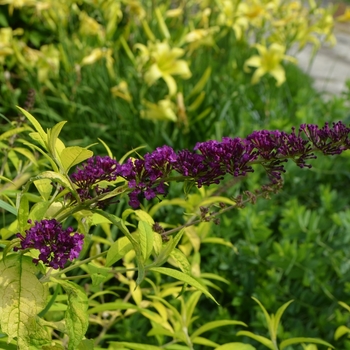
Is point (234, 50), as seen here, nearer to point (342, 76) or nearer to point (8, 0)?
point (8, 0)

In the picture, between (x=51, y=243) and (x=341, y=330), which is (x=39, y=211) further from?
(x=341, y=330)

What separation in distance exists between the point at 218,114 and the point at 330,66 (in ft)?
9.25

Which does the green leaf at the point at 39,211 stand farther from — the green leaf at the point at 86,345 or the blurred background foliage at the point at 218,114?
the blurred background foliage at the point at 218,114

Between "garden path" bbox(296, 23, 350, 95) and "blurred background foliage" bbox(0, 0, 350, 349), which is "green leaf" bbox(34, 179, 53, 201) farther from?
"garden path" bbox(296, 23, 350, 95)

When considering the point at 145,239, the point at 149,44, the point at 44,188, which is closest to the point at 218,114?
the point at 149,44

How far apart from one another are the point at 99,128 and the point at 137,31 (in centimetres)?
92

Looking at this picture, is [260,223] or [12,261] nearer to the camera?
[12,261]

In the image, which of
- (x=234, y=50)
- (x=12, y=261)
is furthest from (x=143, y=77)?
(x=12, y=261)

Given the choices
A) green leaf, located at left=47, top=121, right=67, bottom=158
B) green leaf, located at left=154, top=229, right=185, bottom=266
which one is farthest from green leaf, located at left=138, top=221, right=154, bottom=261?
green leaf, located at left=47, top=121, right=67, bottom=158

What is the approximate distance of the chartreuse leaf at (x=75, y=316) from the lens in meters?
0.71

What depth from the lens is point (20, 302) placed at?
2.25ft

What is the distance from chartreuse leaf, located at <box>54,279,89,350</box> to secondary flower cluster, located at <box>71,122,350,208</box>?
0.14 m

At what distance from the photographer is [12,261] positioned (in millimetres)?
706

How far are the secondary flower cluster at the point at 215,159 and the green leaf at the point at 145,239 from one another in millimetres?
60
